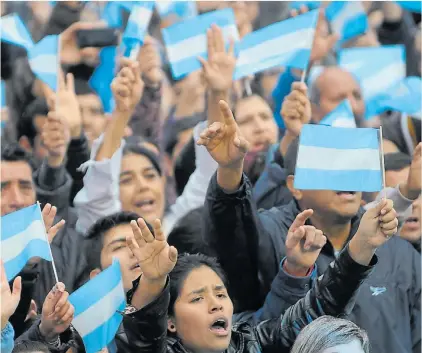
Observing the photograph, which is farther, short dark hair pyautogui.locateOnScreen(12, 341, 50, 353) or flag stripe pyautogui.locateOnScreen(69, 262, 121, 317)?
flag stripe pyautogui.locateOnScreen(69, 262, 121, 317)

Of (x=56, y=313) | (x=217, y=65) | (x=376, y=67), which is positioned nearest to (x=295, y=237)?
(x=56, y=313)

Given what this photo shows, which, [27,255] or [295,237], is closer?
[295,237]

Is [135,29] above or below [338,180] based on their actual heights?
above

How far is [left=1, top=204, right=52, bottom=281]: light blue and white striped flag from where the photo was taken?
4762 millimetres

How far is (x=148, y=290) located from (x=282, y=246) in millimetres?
990

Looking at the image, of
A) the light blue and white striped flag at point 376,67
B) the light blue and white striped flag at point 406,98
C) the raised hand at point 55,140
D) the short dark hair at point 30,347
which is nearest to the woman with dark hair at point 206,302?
the short dark hair at point 30,347

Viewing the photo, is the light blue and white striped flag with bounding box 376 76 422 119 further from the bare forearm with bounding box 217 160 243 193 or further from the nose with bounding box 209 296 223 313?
the nose with bounding box 209 296 223 313

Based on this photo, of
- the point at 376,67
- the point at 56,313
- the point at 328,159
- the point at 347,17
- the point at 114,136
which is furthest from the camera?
the point at 347,17

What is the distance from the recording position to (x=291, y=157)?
19.1 feet

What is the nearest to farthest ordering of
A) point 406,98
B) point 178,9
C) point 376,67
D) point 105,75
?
point 406,98, point 105,75, point 376,67, point 178,9

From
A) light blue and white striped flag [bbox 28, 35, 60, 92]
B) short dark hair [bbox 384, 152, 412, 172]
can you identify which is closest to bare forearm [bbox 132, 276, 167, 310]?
short dark hair [bbox 384, 152, 412, 172]

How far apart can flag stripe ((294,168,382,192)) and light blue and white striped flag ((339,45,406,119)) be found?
2838mm

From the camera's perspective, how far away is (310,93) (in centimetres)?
729

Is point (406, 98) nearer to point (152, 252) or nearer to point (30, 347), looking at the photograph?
point (152, 252)
